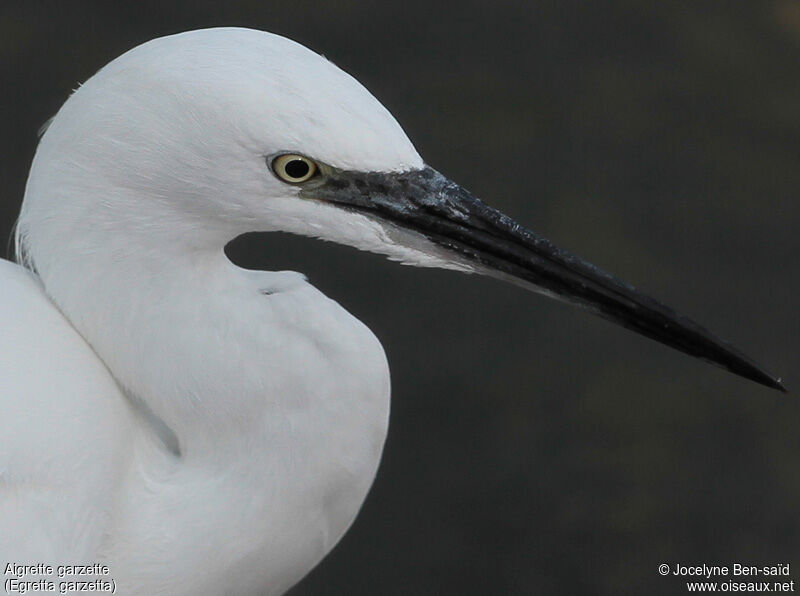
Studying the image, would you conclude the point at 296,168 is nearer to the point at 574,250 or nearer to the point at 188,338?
the point at 188,338

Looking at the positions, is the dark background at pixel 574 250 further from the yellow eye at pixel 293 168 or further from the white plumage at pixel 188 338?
the yellow eye at pixel 293 168

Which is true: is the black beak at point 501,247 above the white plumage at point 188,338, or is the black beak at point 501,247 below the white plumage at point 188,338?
above

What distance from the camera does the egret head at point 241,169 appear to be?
147 centimetres

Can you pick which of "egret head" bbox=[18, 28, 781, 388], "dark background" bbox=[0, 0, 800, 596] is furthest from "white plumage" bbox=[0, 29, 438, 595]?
"dark background" bbox=[0, 0, 800, 596]

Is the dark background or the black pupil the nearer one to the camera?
the black pupil

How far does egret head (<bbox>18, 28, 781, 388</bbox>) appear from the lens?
1472 millimetres

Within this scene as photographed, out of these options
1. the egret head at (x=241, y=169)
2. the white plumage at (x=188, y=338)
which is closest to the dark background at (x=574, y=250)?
the white plumage at (x=188, y=338)

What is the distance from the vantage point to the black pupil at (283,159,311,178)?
1516 mm

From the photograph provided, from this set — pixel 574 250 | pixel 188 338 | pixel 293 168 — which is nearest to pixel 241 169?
pixel 293 168

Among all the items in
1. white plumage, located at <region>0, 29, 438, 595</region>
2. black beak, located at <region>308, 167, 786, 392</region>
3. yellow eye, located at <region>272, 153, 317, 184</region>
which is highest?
black beak, located at <region>308, 167, 786, 392</region>

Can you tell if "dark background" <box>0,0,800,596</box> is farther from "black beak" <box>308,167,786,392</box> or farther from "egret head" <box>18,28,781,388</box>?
"egret head" <box>18,28,781,388</box>

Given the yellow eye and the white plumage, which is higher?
the yellow eye

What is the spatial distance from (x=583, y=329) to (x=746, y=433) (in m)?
0.51

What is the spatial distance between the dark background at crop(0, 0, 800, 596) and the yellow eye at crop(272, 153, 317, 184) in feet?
5.27
